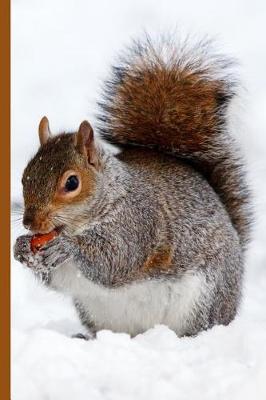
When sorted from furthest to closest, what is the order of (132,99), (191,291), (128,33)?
(128,33), (132,99), (191,291)

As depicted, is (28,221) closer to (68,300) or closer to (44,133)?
(44,133)

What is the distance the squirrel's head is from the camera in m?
2.88

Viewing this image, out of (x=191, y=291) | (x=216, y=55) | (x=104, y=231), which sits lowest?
(x=191, y=291)

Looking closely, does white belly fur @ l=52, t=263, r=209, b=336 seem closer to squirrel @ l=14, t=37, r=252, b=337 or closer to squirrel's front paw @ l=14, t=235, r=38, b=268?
squirrel @ l=14, t=37, r=252, b=337

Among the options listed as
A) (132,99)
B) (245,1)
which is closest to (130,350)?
(132,99)

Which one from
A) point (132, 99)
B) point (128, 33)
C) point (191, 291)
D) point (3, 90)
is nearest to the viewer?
point (3, 90)

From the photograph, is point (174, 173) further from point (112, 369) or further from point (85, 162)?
point (112, 369)

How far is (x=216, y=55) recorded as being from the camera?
3875mm

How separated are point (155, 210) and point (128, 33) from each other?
108 inches

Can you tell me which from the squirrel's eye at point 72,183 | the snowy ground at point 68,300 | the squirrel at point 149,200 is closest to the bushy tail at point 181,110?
the squirrel at point 149,200

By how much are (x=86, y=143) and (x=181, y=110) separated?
27.3 inches

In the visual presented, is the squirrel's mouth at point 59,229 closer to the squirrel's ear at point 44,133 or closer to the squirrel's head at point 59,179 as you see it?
the squirrel's head at point 59,179

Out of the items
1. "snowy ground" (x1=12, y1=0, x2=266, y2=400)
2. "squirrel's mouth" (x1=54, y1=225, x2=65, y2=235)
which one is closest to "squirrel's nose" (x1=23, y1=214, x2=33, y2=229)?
"squirrel's mouth" (x1=54, y1=225, x2=65, y2=235)

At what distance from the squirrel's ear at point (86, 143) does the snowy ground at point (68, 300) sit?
52 centimetres
